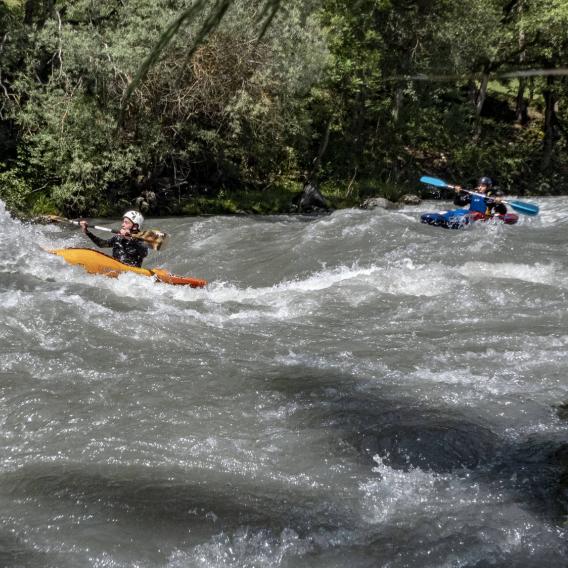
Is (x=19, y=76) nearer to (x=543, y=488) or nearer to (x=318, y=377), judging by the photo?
(x=318, y=377)

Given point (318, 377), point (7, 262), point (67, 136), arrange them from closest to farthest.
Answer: point (318, 377) < point (7, 262) < point (67, 136)

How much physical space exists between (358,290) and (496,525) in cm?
469

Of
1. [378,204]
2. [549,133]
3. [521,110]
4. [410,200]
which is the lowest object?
[410,200]

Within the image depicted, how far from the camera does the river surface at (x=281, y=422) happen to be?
3078 mm

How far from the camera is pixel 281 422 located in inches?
166

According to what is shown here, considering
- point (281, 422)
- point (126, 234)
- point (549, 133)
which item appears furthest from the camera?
point (549, 133)

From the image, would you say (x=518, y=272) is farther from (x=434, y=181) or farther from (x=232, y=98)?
(x=232, y=98)

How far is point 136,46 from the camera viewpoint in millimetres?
13641

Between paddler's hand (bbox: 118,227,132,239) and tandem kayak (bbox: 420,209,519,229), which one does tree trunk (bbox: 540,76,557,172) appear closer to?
tandem kayak (bbox: 420,209,519,229)

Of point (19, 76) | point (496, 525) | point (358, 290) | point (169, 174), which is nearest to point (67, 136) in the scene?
point (19, 76)

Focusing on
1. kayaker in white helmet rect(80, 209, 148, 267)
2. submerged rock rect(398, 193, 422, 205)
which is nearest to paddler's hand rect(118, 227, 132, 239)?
kayaker in white helmet rect(80, 209, 148, 267)

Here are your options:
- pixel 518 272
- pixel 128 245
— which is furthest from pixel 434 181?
pixel 128 245

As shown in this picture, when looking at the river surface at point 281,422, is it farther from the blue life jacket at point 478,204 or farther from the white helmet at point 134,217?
the blue life jacket at point 478,204

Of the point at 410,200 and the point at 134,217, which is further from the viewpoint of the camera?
the point at 410,200
